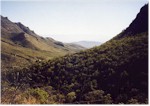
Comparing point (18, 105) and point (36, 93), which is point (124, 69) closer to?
point (36, 93)

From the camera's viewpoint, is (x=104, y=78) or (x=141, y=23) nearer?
(x=104, y=78)

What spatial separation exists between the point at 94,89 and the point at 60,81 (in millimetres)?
2416

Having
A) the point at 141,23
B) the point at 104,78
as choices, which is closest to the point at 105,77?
the point at 104,78

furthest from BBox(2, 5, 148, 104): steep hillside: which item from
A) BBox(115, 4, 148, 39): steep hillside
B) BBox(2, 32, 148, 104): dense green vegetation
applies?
BBox(115, 4, 148, 39): steep hillside

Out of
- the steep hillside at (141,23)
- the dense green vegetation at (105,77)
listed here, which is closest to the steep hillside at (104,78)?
the dense green vegetation at (105,77)

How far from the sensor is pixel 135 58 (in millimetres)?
11531

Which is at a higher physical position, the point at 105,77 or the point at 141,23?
the point at 141,23

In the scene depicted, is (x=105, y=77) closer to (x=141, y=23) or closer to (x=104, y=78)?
(x=104, y=78)

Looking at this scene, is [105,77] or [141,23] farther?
[141,23]

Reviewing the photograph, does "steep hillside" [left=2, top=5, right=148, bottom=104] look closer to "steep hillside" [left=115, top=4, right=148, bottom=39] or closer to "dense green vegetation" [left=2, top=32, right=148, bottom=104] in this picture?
"dense green vegetation" [left=2, top=32, right=148, bottom=104]

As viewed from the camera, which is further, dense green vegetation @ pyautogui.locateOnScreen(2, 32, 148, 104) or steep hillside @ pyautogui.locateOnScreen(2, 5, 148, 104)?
dense green vegetation @ pyautogui.locateOnScreen(2, 32, 148, 104)

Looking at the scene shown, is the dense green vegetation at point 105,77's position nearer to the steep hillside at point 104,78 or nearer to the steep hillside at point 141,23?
the steep hillside at point 104,78

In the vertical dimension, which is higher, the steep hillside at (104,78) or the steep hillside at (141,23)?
the steep hillside at (141,23)

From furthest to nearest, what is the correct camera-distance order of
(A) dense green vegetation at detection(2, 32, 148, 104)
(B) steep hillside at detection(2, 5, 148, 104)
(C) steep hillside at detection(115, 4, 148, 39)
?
(C) steep hillside at detection(115, 4, 148, 39)
(A) dense green vegetation at detection(2, 32, 148, 104)
(B) steep hillside at detection(2, 5, 148, 104)
